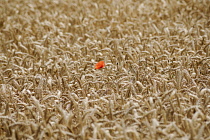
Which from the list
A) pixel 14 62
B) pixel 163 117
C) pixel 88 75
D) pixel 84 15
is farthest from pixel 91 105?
pixel 84 15

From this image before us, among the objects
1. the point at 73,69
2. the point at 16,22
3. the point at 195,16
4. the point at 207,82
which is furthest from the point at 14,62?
the point at 195,16

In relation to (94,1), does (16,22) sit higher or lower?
lower

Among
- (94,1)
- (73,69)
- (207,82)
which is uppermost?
(94,1)

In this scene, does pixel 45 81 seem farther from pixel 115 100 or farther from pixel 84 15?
pixel 84 15

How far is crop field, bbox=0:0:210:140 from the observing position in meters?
2.17

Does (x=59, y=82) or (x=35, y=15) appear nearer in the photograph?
(x=59, y=82)

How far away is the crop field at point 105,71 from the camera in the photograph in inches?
85.4

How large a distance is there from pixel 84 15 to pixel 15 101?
8.97ft

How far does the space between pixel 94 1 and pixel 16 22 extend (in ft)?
5.23

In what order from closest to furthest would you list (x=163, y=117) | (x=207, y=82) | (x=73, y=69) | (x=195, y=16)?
(x=163, y=117) → (x=207, y=82) → (x=73, y=69) → (x=195, y=16)

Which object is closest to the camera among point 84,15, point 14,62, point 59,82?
point 59,82

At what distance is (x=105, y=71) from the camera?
3174mm

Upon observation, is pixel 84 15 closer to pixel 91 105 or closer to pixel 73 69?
pixel 73 69

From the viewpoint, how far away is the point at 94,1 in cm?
606
